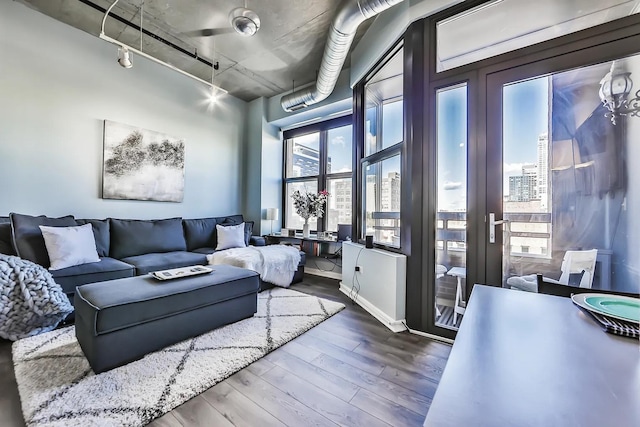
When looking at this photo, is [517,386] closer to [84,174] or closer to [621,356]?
[621,356]

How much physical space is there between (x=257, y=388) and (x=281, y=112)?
4338 mm

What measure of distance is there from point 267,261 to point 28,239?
2318 millimetres

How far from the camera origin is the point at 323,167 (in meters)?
4.79

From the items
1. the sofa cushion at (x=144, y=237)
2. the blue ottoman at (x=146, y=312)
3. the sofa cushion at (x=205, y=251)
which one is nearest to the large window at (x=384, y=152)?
the blue ottoman at (x=146, y=312)

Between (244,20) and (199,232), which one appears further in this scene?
(199,232)

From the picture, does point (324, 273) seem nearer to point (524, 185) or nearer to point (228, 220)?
point (228, 220)

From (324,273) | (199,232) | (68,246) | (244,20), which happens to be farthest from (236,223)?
(244,20)

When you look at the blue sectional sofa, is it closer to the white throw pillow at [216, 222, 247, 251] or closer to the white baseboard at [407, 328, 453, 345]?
the white throw pillow at [216, 222, 247, 251]

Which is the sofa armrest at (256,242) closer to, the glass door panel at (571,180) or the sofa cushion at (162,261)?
the sofa cushion at (162,261)

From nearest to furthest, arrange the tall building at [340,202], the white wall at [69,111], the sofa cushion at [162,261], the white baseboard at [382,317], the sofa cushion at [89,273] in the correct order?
the sofa cushion at [89,273], the white baseboard at [382,317], the white wall at [69,111], the sofa cushion at [162,261], the tall building at [340,202]

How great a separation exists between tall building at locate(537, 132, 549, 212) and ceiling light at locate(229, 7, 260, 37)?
275 cm

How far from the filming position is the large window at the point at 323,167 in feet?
14.9

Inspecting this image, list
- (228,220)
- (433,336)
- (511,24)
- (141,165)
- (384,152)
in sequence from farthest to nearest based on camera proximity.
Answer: (228,220) → (141,165) → (384,152) → (433,336) → (511,24)

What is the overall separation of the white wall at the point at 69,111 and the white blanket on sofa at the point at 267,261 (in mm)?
1370
